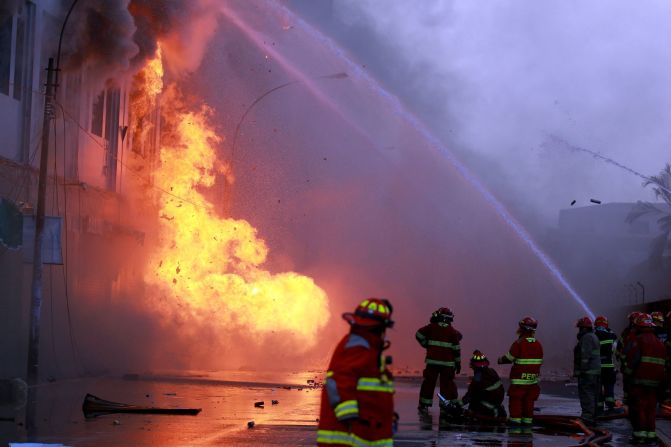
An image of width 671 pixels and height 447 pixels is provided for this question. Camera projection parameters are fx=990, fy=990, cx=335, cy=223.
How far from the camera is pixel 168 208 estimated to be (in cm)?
3012

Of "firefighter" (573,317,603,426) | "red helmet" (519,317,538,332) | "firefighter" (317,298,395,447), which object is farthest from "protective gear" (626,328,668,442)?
"firefighter" (317,298,395,447)

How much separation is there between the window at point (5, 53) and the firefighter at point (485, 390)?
13.7 metres

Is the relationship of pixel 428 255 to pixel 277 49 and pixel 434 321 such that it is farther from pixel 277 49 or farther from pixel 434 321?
pixel 434 321

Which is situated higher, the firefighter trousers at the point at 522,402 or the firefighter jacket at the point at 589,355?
the firefighter jacket at the point at 589,355

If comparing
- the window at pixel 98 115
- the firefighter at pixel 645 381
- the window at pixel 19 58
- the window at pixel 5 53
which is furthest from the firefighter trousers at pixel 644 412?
the window at pixel 98 115

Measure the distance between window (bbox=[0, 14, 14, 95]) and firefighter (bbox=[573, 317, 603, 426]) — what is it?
1446 cm

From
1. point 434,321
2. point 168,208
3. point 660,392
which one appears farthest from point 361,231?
point 660,392

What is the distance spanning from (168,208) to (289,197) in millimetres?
7974

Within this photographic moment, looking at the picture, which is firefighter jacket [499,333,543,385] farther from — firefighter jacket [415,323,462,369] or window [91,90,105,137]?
window [91,90,105,137]

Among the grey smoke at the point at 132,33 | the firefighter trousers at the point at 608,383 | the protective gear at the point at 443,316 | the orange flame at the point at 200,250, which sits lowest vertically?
the firefighter trousers at the point at 608,383

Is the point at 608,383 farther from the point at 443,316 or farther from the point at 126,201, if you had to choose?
the point at 126,201

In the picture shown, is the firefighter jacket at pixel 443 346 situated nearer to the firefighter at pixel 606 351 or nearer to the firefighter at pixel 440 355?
the firefighter at pixel 440 355

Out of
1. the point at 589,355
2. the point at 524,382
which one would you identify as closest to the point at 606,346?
the point at 589,355

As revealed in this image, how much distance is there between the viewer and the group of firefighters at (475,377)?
6.80m
